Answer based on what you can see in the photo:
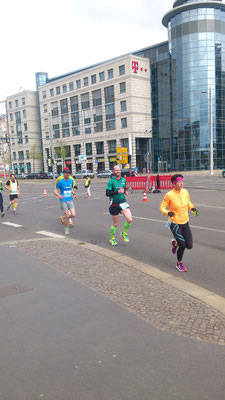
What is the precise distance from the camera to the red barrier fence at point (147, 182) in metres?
22.1

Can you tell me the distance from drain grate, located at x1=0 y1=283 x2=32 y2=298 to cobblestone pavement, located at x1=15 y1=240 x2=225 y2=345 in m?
0.82

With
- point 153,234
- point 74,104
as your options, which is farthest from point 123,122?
point 153,234

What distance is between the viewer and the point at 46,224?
37.0 ft

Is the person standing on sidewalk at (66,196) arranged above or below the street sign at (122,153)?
below

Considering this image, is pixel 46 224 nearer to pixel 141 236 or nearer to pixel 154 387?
pixel 141 236

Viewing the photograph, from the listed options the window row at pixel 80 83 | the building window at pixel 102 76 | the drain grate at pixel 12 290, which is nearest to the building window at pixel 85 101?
the window row at pixel 80 83

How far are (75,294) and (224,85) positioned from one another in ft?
193

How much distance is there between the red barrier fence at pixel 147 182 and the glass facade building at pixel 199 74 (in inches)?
1350

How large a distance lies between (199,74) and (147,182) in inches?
1591

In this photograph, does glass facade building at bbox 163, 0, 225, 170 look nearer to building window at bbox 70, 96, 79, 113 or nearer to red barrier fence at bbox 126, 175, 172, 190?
building window at bbox 70, 96, 79, 113

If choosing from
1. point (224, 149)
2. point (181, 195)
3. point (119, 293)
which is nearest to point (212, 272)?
point (181, 195)

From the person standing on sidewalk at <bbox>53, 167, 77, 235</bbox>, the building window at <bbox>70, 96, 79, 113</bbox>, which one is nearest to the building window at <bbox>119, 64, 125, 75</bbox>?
the building window at <bbox>70, 96, 79, 113</bbox>

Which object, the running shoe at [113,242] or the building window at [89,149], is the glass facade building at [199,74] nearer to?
the building window at [89,149]

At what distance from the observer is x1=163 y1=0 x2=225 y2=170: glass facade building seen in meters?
54.5
